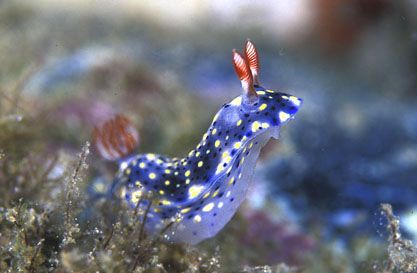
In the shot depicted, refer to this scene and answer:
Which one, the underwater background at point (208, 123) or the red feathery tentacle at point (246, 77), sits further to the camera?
the underwater background at point (208, 123)

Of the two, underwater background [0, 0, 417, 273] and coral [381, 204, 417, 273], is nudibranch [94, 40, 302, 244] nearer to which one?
underwater background [0, 0, 417, 273]

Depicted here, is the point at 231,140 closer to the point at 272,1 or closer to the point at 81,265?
the point at 81,265

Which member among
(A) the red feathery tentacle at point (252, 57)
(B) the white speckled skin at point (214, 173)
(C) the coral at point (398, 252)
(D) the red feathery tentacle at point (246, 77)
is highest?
(A) the red feathery tentacle at point (252, 57)

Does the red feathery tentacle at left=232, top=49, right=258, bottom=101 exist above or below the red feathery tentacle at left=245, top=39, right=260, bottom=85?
below

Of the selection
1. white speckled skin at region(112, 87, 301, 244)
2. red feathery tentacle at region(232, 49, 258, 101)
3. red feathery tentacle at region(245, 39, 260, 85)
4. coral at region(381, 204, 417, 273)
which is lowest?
coral at region(381, 204, 417, 273)

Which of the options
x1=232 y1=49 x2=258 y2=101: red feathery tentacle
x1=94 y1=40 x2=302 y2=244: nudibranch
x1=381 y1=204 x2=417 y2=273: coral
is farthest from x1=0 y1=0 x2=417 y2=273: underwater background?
x1=232 y1=49 x2=258 y2=101: red feathery tentacle

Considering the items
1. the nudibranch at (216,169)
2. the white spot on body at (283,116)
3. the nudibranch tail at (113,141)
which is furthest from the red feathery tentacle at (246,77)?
the nudibranch tail at (113,141)

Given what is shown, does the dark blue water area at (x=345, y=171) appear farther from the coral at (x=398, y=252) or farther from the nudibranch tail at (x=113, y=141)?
the nudibranch tail at (x=113, y=141)

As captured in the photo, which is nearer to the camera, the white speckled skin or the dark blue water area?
the white speckled skin

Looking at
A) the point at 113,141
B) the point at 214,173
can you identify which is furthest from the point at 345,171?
the point at 214,173
